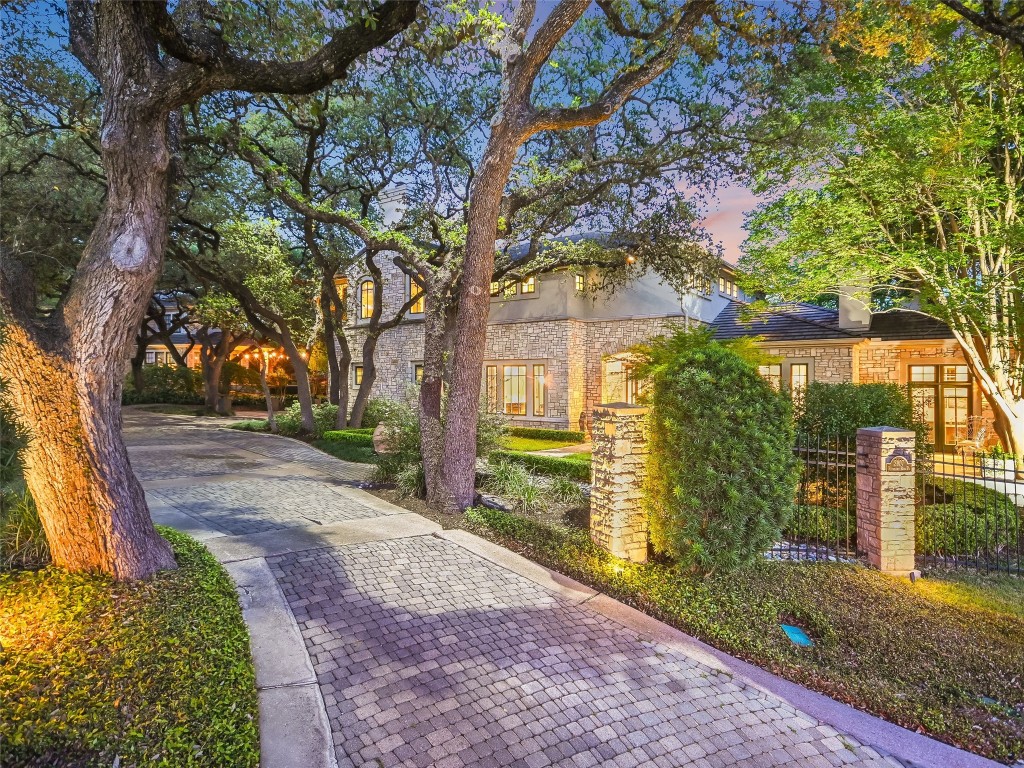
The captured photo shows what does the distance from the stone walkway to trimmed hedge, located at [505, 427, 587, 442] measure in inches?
386

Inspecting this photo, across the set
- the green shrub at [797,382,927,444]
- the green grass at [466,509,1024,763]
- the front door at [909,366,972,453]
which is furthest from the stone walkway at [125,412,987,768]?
the front door at [909,366,972,453]

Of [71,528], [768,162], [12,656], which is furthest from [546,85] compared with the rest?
[12,656]

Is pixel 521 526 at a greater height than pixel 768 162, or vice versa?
pixel 768 162

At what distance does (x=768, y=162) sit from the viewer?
1026cm

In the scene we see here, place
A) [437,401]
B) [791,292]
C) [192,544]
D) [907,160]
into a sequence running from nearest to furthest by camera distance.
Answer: [192,544]
[437,401]
[907,160]
[791,292]

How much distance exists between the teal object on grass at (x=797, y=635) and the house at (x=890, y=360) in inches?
396

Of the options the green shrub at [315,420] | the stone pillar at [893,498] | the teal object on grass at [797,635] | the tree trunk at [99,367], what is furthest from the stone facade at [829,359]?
the tree trunk at [99,367]

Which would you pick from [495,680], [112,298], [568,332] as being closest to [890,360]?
[568,332]

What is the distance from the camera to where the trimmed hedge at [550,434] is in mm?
15641

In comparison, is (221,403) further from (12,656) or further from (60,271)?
(12,656)

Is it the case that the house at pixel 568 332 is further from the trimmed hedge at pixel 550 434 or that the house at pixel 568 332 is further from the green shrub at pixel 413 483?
the green shrub at pixel 413 483

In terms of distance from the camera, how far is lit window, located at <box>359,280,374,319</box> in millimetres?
21281

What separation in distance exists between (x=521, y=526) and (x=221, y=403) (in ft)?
73.1

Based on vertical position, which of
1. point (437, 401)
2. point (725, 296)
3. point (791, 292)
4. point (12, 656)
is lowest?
point (12, 656)
